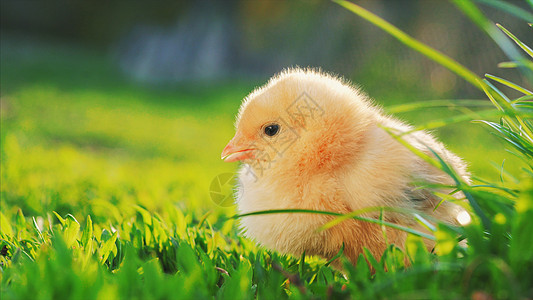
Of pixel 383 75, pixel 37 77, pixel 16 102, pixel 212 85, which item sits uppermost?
pixel 383 75

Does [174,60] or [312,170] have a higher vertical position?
[174,60]

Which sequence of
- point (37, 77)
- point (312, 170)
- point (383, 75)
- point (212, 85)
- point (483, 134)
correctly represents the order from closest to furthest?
point (312, 170) → point (483, 134) → point (383, 75) → point (37, 77) → point (212, 85)

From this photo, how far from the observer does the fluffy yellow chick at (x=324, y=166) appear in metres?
1.60

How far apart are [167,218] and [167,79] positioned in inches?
416

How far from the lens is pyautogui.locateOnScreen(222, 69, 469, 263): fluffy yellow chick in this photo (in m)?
1.60

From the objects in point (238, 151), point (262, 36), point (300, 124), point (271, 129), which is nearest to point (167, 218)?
point (238, 151)

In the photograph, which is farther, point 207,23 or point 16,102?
point 207,23

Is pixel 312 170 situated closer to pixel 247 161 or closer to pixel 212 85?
pixel 247 161

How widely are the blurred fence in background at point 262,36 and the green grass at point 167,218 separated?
1.35 meters

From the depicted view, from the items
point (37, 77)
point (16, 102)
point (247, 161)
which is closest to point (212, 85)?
point (37, 77)

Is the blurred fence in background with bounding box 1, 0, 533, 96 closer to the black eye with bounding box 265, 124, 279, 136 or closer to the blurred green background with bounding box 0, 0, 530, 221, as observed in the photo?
the blurred green background with bounding box 0, 0, 530, 221

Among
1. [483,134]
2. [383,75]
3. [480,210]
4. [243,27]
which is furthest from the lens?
[243,27]

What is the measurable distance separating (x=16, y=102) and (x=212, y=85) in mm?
5019

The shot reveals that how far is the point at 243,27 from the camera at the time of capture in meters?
12.9
